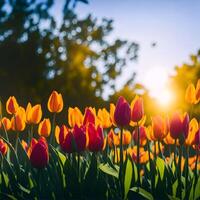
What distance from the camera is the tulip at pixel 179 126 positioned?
2.39m

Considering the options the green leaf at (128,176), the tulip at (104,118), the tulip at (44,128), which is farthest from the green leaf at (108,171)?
the tulip at (44,128)

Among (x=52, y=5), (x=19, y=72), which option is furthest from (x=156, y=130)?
(x=52, y=5)

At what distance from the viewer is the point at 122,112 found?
7.67 feet

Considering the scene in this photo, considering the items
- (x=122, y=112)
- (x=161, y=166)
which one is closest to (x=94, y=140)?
(x=122, y=112)

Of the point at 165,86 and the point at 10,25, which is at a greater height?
the point at 10,25

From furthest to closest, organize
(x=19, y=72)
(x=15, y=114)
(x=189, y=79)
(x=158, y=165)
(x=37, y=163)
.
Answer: (x=19, y=72)
(x=189, y=79)
(x=15, y=114)
(x=158, y=165)
(x=37, y=163)

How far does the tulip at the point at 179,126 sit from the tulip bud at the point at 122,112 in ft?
0.77

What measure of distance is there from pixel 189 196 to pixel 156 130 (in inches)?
17.5

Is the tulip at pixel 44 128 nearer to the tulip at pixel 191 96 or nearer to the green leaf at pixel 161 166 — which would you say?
the green leaf at pixel 161 166

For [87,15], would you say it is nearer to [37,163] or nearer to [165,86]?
[165,86]

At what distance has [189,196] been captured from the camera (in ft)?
7.52

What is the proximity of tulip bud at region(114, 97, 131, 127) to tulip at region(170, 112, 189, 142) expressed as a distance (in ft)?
0.77

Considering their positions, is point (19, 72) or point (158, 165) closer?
point (158, 165)

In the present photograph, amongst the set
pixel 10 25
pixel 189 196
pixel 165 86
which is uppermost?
pixel 10 25
